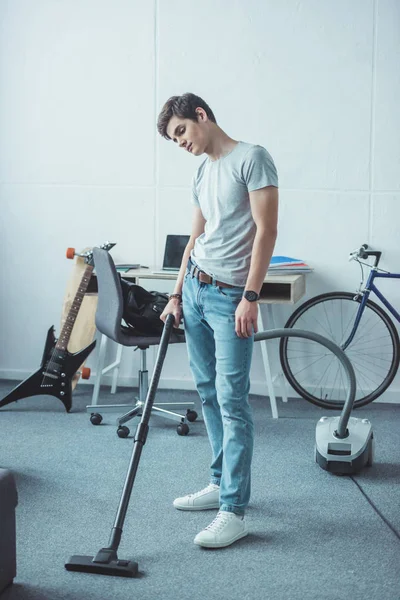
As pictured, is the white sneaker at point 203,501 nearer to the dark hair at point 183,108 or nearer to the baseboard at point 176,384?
the dark hair at point 183,108

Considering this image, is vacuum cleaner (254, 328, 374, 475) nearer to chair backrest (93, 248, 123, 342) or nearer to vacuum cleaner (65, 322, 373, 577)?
vacuum cleaner (65, 322, 373, 577)

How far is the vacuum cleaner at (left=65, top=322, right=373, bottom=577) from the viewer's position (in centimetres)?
230

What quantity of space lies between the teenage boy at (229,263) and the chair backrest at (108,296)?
1049 millimetres

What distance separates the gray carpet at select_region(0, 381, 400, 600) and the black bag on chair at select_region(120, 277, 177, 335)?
20.5 inches

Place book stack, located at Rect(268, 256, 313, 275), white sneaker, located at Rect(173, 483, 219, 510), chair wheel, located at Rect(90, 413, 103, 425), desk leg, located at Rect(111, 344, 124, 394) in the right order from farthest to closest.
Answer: desk leg, located at Rect(111, 344, 124, 394) → book stack, located at Rect(268, 256, 313, 275) → chair wheel, located at Rect(90, 413, 103, 425) → white sneaker, located at Rect(173, 483, 219, 510)

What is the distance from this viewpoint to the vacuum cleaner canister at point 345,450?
318cm

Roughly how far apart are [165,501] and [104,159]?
2.40 metres

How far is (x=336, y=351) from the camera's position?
299 centimetres

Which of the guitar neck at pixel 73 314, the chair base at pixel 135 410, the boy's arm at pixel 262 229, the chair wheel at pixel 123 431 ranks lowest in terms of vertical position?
the chair wheel at pixel 123 431

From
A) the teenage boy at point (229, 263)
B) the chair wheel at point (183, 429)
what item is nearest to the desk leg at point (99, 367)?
the chair wheel at point (183, 429)

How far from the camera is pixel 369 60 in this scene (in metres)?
4.29

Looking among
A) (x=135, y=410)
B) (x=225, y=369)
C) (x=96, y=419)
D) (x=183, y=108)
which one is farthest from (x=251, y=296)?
(x=96, y=419)

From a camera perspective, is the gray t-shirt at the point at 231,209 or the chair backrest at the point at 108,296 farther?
the chair backrest at the point at 108,296

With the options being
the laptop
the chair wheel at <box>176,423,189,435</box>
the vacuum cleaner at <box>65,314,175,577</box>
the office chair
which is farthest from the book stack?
the vacuum cleaner at <box>65,314,175,577</box>
